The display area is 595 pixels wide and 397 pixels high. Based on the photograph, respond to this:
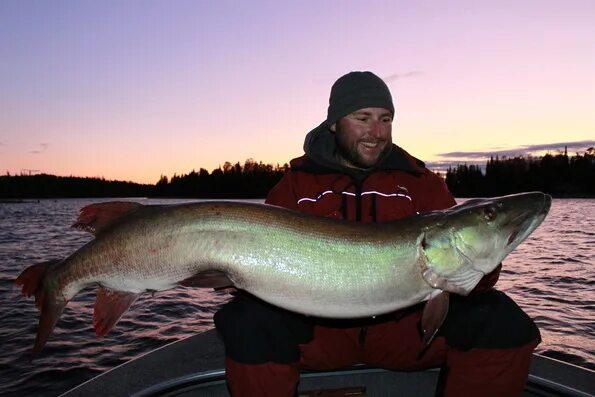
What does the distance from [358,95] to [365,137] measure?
14.4 inches

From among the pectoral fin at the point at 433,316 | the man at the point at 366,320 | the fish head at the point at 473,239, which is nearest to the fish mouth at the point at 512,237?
the fish head at the point at 473,239

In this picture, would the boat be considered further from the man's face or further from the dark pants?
the man's face

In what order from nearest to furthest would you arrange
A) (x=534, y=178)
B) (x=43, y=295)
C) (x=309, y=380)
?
(x=43, y=295) → (x=309, y=380) → (x=534, y=178)

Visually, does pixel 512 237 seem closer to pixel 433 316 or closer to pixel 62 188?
pixel 433 316

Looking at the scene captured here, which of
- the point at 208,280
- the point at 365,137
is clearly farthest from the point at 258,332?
the point at 365,137

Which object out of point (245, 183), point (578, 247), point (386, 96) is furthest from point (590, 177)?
point (386, 96)

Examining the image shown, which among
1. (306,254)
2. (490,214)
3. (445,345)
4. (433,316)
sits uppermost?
(490,214)

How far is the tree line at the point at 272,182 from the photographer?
117375mm

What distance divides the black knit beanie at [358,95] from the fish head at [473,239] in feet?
5.05

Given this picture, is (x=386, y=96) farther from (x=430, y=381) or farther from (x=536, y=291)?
(x=536, y=291)

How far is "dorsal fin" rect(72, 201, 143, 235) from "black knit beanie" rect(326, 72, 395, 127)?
1918mm

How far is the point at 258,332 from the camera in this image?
9.11ft

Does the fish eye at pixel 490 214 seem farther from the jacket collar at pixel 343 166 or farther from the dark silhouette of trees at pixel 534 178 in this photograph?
the dark silhouette of trees at pixel 534 178

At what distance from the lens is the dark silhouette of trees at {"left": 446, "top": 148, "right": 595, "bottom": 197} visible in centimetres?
11544
